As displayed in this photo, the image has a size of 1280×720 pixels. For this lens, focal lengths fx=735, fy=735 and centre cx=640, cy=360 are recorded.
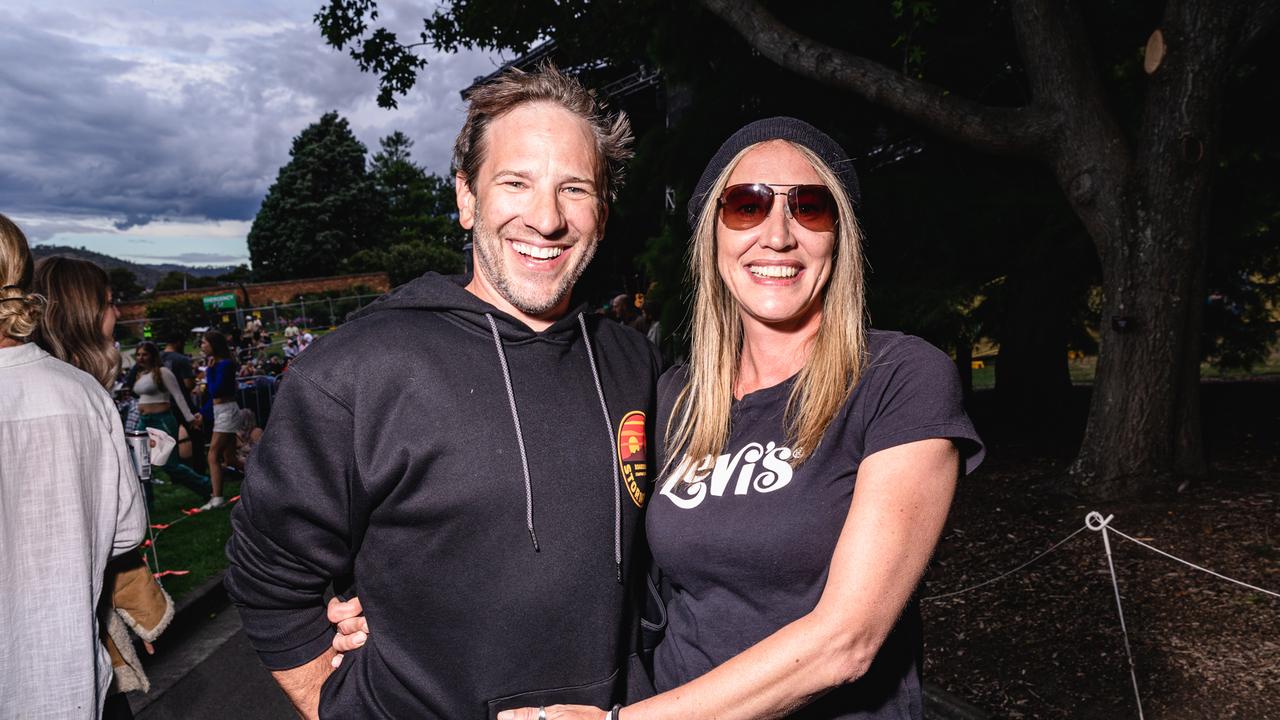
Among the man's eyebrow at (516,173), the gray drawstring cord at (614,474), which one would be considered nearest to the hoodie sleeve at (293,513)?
the gray drawstring cord at (614,474)

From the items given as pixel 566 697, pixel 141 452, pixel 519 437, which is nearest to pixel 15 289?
pixel 519 437

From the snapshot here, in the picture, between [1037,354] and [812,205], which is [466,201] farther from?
[1037,354]

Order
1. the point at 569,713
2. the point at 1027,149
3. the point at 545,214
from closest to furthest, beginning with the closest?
the point at 569,713 → the point at 545,214 → the point at 1027,149

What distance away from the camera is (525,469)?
1682 millimetres

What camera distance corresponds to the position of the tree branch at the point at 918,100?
19.0 feet

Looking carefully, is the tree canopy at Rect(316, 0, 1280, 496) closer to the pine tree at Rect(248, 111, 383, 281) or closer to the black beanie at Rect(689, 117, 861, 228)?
the black beanie at Rect(689, 117, 861, 228)

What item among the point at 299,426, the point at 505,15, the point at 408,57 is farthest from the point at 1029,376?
the point at 299,426

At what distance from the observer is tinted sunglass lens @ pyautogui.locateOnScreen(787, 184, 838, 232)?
1.98 m

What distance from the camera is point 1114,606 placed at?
4348 mm

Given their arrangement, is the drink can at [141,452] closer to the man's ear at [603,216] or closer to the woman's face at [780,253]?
the man's ear at [603,216]

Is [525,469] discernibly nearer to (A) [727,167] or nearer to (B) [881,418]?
(B) [881,418]

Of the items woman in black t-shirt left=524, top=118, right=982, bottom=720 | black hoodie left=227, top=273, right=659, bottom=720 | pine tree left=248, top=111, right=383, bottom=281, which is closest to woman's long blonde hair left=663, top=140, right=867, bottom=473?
woman in black t-shirt left=524, top=118, right=982, bottom=720

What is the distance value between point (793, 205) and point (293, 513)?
1460mm

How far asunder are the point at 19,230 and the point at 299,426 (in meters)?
1.81
